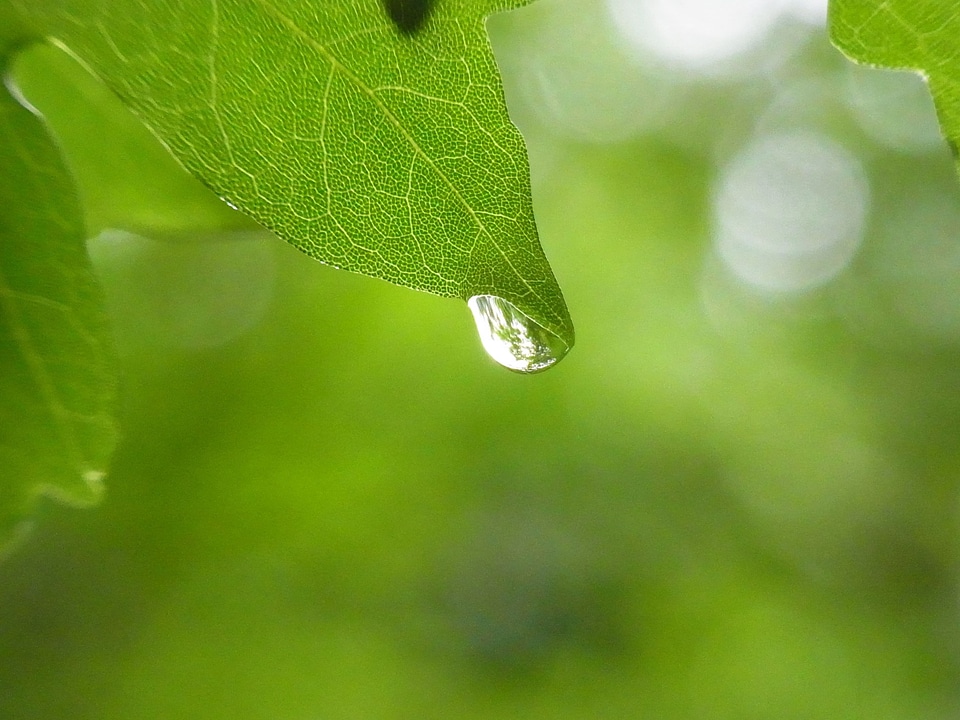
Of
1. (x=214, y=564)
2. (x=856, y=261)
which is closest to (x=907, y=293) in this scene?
(x=856, y=261)

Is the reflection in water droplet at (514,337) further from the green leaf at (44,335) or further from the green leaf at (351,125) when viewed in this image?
the green leaf at (44,335)

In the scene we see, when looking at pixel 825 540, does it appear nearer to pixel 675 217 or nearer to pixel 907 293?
pixel 907 293

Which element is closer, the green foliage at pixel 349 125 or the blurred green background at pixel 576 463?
the green foliage at pixel 349 125

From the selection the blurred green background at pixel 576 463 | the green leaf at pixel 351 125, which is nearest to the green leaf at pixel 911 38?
the green leaf at pixel 351 125

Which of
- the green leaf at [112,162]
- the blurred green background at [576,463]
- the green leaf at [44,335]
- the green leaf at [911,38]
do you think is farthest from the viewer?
the blurred green background at [576,463]

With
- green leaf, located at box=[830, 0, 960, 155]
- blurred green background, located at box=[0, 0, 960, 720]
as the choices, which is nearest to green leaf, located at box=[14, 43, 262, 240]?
green leaf, located at box=[830, 0, 960, 155]

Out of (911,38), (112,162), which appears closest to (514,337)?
(911,38)

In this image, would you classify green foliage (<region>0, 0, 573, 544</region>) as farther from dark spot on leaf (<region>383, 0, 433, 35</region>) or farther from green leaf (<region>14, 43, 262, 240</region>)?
green leaf (<region>14, 43, 262, 240</region>)

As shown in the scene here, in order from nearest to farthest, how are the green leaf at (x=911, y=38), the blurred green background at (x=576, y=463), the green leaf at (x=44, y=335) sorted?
the green leaf at (x=911, y=38) < the green leaf at (x=44, y=335) < the blurred green background at (x=576, y=463)
